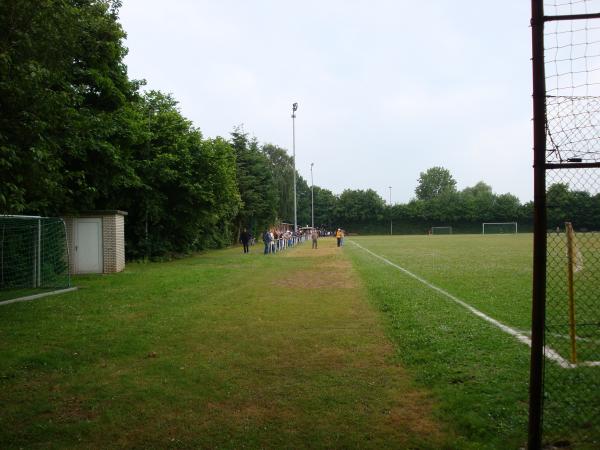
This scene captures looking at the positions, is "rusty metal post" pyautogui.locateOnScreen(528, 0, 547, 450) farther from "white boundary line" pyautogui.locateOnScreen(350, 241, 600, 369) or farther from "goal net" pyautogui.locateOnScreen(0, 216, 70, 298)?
"goal net" pyautogui.locateOnScreen(0, 216, 70, 298)

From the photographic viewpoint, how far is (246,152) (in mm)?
43906

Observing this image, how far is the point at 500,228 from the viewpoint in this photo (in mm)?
81000

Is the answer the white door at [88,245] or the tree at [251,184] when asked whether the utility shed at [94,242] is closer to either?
the white door at [88,245]

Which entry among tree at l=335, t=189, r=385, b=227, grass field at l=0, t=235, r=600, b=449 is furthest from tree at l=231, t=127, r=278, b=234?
tree at l=335, t=189, r=385, b=227

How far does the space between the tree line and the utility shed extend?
0.73 meters

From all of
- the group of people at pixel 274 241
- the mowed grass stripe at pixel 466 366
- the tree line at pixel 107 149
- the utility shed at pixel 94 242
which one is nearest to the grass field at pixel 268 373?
the mowed grass stripe at pixel 466 366

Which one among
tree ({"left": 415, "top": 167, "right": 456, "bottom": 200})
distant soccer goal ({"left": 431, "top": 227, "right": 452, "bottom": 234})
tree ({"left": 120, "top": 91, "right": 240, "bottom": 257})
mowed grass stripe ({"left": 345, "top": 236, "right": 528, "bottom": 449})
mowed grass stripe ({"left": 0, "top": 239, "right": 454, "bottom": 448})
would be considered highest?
tree ({"left": 415, "top": 167, "right": 456, "bottom": 200})

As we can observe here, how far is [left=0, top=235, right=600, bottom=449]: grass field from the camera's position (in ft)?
13.4

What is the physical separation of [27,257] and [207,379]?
11287mm

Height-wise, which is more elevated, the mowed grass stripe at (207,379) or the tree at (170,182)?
the tree at (170,182)

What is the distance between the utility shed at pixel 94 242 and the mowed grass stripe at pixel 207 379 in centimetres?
A: 753

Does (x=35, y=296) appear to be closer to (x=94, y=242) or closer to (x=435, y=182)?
(x=94, y=242)

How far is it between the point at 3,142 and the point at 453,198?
90638mm

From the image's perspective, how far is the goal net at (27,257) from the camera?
44.7 feet
